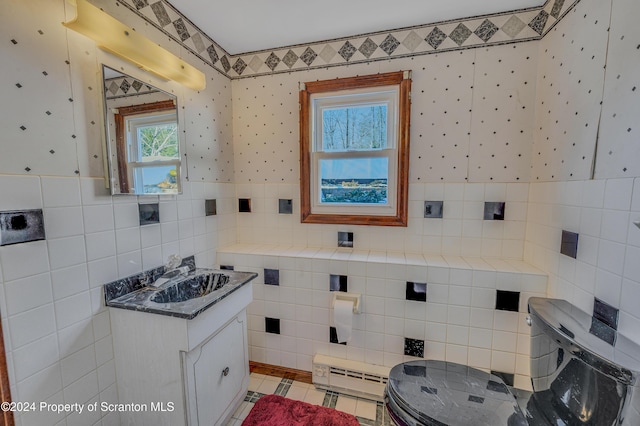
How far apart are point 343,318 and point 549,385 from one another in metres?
0.95

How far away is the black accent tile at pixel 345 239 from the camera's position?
Answer: 1924mm

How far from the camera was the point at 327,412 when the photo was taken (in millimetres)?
1508

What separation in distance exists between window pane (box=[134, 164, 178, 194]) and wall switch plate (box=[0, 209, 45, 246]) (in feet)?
1.37

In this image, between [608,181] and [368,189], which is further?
[368,189]

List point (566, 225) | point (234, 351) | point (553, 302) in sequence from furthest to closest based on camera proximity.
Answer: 1. point (234, 351)
2. point (566, 225)
3. point (553, 302)

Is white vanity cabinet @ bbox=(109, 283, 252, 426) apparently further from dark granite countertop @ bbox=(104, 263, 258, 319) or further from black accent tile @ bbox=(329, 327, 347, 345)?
black accent tile @ bbox=(329, 327, 347, 345)

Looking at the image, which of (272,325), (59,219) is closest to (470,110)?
(272,325)

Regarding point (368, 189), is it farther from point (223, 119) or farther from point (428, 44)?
point (223, 119)

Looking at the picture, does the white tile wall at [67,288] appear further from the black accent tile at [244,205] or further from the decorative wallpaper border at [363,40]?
the decorative wallpaper border at [363,40]

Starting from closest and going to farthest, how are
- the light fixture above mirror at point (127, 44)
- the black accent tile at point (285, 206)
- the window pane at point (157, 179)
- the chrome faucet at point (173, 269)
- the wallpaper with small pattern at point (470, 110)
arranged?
the light fixture above mirror at point (127, 44) < the window pane at point (157, 179) < the chrome faucet at point (173, 269) < the wallpaper with small pattern at point (470, 110) < the black accent tile at point (285, 206)

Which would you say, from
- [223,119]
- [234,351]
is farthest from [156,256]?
[223,119]

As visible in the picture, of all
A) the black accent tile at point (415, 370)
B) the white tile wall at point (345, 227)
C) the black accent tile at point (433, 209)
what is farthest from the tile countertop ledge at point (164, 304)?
the black accent tile at point (433, 209)

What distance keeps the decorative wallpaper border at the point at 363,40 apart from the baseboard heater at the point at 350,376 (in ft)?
6.75

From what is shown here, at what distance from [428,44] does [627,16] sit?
906mm
